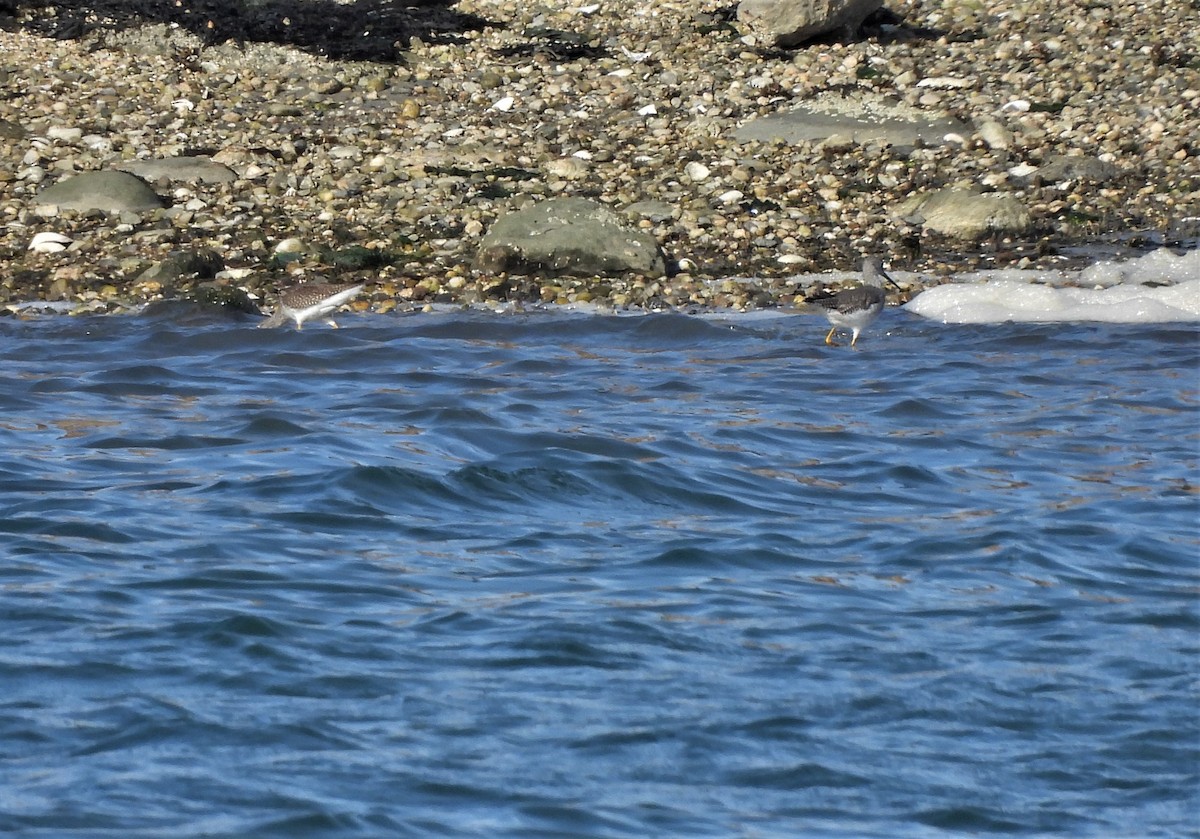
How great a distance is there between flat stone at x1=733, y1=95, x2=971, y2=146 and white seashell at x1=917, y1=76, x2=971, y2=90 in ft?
2.22

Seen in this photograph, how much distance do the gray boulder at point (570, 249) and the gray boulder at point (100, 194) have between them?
9.59 ft

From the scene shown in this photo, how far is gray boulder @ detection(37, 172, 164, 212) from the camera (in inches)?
538

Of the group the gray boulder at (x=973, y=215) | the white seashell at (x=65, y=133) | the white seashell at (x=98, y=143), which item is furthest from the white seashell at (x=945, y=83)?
the white seashell at (x=65, y=133)

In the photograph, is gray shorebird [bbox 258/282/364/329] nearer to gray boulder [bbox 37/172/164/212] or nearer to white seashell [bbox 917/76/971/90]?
gray boulder [bbox 37/172/164/212]

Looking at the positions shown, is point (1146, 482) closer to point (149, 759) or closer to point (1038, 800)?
point (1038, 800)

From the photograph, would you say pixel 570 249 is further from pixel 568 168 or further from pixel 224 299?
pixel 224 299

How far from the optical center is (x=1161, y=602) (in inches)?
246

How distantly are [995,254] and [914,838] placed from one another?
30.8 feet

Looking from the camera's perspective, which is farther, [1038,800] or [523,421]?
[523,421]

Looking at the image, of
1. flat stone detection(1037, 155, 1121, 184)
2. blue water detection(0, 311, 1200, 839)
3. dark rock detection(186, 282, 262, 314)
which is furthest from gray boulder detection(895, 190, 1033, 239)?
dark rock detection(186, 282, 262, 314)

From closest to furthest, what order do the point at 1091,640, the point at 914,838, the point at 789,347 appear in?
the point at 914,838, the point at 1091,640, the point at 789,347

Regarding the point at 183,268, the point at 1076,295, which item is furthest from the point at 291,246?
the point at 1076,295

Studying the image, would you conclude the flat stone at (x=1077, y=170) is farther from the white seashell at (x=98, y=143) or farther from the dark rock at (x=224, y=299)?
the white seashell at (x=98, y=143)

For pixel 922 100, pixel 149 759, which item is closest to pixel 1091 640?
pixel 149 759
